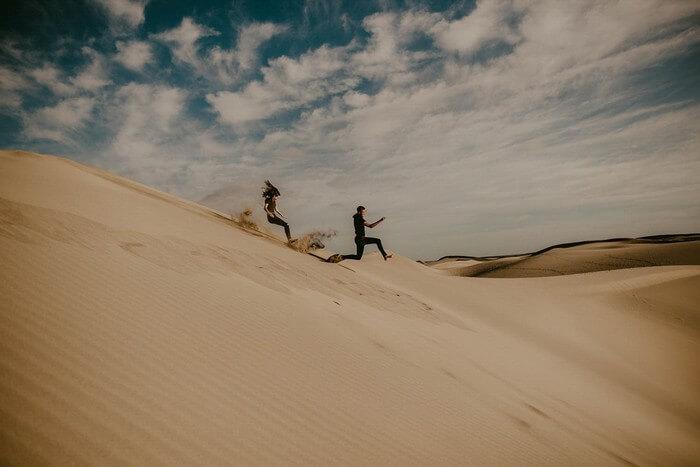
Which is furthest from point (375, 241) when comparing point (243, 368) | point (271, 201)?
point (243, 368)

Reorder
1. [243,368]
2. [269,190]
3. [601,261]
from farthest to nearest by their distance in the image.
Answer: [601,261]
[269,190]
[243,368]

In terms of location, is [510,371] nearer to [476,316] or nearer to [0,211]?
[476,316]

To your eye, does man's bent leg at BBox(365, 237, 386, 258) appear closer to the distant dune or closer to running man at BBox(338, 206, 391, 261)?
running man at BBox(338, 206, 391, 261)

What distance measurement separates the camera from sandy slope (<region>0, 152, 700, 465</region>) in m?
2.12

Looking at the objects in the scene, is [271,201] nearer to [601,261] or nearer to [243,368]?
[243,368]

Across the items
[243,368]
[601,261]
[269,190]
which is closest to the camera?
[243,368]

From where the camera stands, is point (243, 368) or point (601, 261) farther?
point (601, 261)

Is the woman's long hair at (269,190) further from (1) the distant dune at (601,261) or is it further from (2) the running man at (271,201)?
(1) the distant dune at (601,261)

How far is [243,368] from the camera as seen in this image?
302 cm

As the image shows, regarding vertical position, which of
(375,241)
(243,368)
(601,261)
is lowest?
(243,368)

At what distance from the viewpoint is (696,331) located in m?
11.2

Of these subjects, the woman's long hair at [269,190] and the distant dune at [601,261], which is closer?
the woman's long hair at [269,190]

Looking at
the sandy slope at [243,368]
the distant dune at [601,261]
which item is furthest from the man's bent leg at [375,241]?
the distant dune at [601,261]

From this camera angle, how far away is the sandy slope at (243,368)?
212cm
